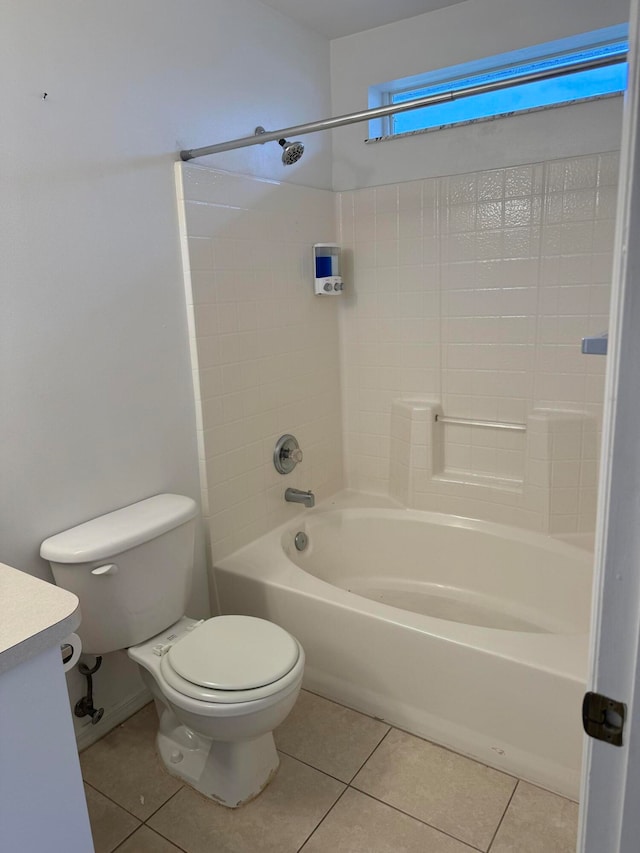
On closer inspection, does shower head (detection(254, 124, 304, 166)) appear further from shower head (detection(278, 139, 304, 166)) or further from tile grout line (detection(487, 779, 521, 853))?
tile grout line (detection(487, 779, 521, 853))

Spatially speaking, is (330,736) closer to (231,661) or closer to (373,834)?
(373,834)

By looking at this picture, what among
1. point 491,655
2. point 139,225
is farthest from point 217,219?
point 491,655

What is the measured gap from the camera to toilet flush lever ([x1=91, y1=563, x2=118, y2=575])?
165cm

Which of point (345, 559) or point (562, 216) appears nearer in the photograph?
point (562, 216)

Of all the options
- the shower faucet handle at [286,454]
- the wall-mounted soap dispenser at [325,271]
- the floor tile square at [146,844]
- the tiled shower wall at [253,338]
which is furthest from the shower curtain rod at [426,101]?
the floor tile square at [146,844]

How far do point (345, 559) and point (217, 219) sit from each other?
1485mm

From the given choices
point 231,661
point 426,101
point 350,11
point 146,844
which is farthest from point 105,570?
point 350,11

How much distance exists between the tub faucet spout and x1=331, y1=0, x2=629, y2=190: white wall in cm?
134

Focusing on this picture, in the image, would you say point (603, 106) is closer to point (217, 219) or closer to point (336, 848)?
point (217, 219)

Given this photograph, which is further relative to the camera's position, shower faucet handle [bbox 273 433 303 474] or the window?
shower faucet handle [bbox 273 433 303 474]

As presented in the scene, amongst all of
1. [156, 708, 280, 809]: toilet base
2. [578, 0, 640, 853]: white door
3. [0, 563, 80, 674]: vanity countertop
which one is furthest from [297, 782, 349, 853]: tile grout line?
[578, 0, 640, 853]: white door

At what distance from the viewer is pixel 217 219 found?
2.13m

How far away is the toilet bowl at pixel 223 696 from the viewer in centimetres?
156

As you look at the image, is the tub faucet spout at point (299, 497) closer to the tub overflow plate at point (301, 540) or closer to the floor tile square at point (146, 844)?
the tub overflow plate at point (301, 540)
